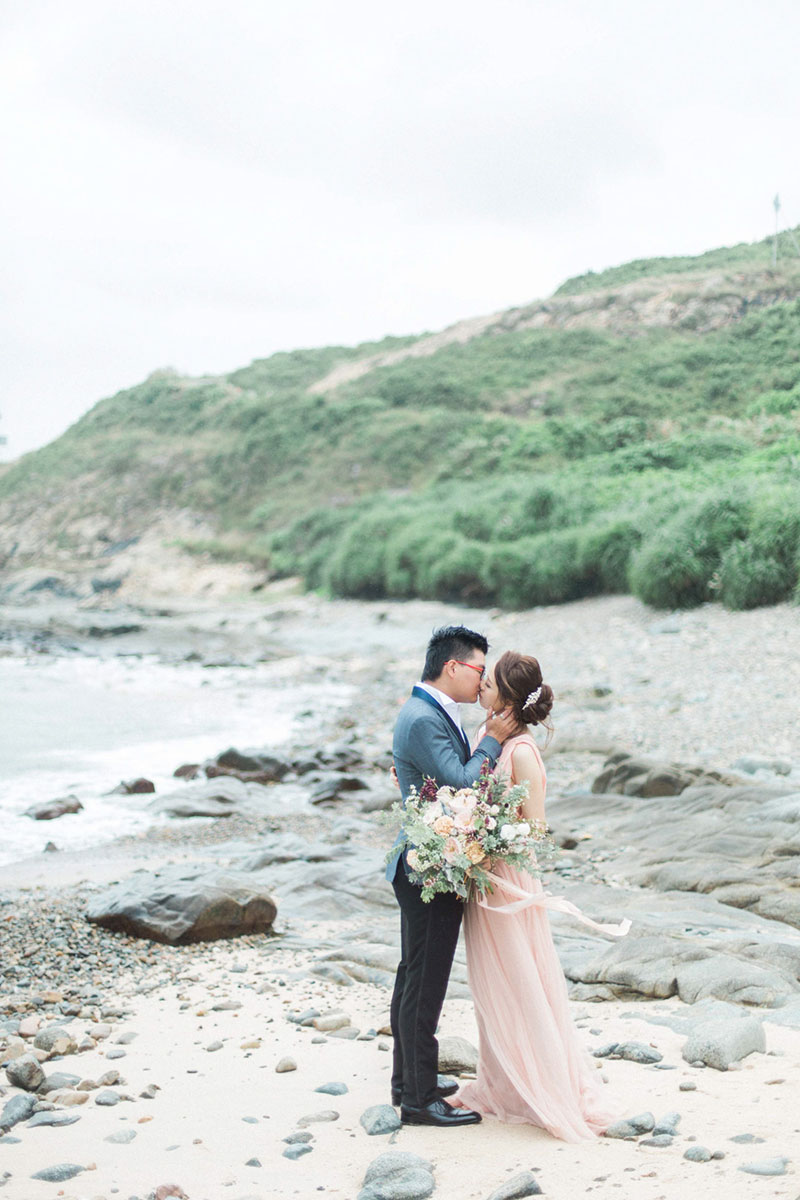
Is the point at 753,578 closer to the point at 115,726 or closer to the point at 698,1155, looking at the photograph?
the point at 115,726

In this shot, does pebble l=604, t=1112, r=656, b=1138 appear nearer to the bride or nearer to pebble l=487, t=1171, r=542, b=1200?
the bride

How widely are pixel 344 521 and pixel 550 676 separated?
27011 millimetres

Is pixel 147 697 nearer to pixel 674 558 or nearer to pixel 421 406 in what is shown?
pixel 674 558

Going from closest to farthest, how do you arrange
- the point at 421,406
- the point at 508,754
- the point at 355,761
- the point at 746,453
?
1. the point at 508,754
2. the point at 355,761
3. the point at 746,453
4. the point at 421,406

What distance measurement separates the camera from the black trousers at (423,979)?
3949 millimetres

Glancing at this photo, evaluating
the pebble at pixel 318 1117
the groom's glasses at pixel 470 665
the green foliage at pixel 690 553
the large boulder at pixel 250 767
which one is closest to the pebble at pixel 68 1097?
the pebble at pixel 318 1117

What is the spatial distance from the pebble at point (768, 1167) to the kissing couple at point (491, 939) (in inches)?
26.5

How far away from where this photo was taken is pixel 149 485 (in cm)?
5966

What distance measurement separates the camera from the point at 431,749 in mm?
3877

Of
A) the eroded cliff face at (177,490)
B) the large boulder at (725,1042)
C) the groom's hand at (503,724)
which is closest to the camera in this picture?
the groom's hand at (503,724)

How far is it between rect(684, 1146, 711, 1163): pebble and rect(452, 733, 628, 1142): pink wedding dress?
0.44 metres

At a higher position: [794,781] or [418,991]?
[418,991]

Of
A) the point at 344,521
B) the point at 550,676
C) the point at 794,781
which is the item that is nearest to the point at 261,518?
the point at 344,521

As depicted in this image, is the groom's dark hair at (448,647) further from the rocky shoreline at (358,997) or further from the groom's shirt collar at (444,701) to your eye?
the rocky shoreline at (358,997)
